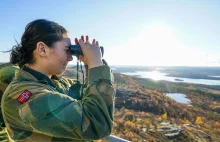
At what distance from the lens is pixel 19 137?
1.23 meters

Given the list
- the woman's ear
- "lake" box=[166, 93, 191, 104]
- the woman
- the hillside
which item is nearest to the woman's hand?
the woman

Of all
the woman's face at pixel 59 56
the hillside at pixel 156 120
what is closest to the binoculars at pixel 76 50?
the woman's face at pixel 59 56

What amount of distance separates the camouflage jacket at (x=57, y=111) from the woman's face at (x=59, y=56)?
18 cm

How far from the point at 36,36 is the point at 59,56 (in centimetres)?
20

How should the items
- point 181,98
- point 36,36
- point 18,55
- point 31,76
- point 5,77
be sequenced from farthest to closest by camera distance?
point 181,98 → point 5,77 → point 18,55 → point 36,36 → point 31,76

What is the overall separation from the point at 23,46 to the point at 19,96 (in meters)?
0.48

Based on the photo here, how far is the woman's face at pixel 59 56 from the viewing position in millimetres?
1415

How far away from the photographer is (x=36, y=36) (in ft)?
4.67

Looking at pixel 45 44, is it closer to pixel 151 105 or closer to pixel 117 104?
pixel 117 104

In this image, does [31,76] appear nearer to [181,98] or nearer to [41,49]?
[41,49]

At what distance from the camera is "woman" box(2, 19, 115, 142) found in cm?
110

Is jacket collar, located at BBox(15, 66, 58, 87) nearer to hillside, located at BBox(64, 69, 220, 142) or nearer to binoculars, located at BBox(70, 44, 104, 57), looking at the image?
binoculars, located at BBox(70, 44, 104, 57)

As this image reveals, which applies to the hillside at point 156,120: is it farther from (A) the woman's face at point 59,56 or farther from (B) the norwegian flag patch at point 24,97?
(B) the norwegian flag patch at point 24,97

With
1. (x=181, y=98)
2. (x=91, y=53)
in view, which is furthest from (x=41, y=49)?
(x=181, y=98)
